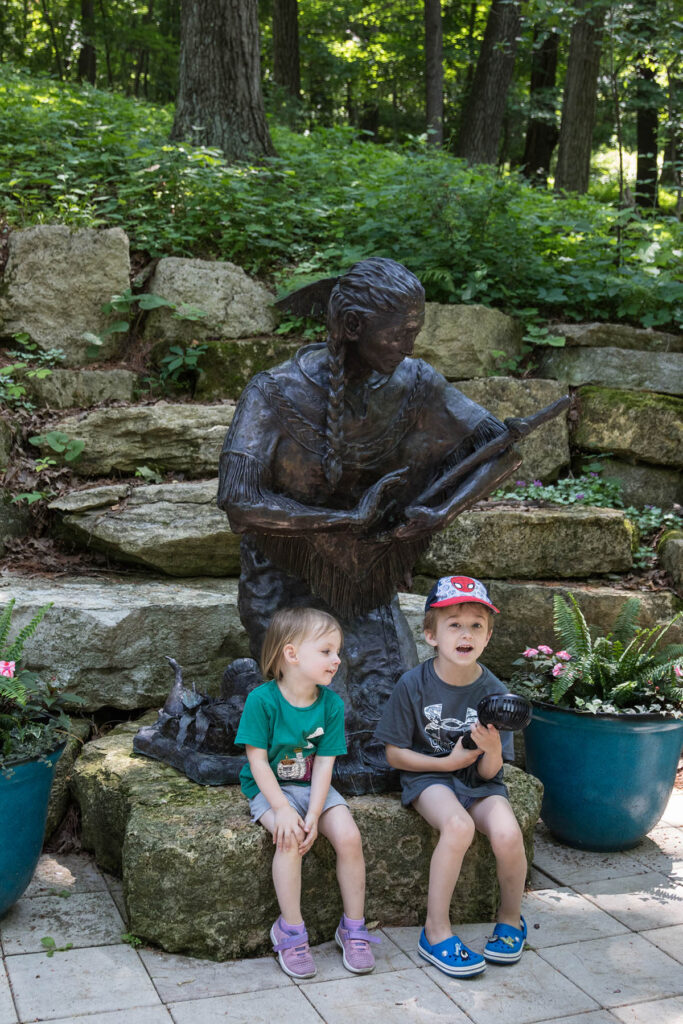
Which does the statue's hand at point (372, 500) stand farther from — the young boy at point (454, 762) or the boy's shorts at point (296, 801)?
the boy's shorts at point (296, 801)

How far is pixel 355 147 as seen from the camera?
9633 mm

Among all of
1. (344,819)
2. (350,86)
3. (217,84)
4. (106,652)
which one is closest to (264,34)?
(350,86)

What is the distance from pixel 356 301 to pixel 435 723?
1.42 metres

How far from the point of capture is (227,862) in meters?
2.95

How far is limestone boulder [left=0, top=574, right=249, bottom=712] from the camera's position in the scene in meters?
4.14

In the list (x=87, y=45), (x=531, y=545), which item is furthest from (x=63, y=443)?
(x=87, y=45)

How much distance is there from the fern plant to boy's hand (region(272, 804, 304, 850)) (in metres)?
1.39

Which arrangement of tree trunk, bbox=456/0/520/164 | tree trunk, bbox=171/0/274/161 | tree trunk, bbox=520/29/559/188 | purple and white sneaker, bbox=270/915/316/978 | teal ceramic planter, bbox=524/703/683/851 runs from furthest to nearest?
1. tree trunk, bbox=520/29/559/188
2. tree trunk, bbox=456/0/520/164
3. tree trunk, bbox=171/0/274/161
4. teal ceramic planter, bbox=524/703/683/851
5. purple and white sneaker, bbox=270/915/316/978

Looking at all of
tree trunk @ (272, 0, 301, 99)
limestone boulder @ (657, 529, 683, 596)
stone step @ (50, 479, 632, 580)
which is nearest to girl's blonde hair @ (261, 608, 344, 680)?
stone step @ (50, 479, 632, 580)

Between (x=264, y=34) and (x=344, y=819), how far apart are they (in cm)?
1690

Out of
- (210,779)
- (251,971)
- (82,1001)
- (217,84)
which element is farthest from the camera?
(217,84)

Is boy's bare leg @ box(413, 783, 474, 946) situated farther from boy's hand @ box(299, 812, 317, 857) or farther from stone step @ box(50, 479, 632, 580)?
stone step @ box(50, 479, 632, 580)

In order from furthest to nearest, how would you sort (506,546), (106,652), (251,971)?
(506,546)
(106,652)
(251,971)

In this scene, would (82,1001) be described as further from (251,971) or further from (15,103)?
(15,103)
